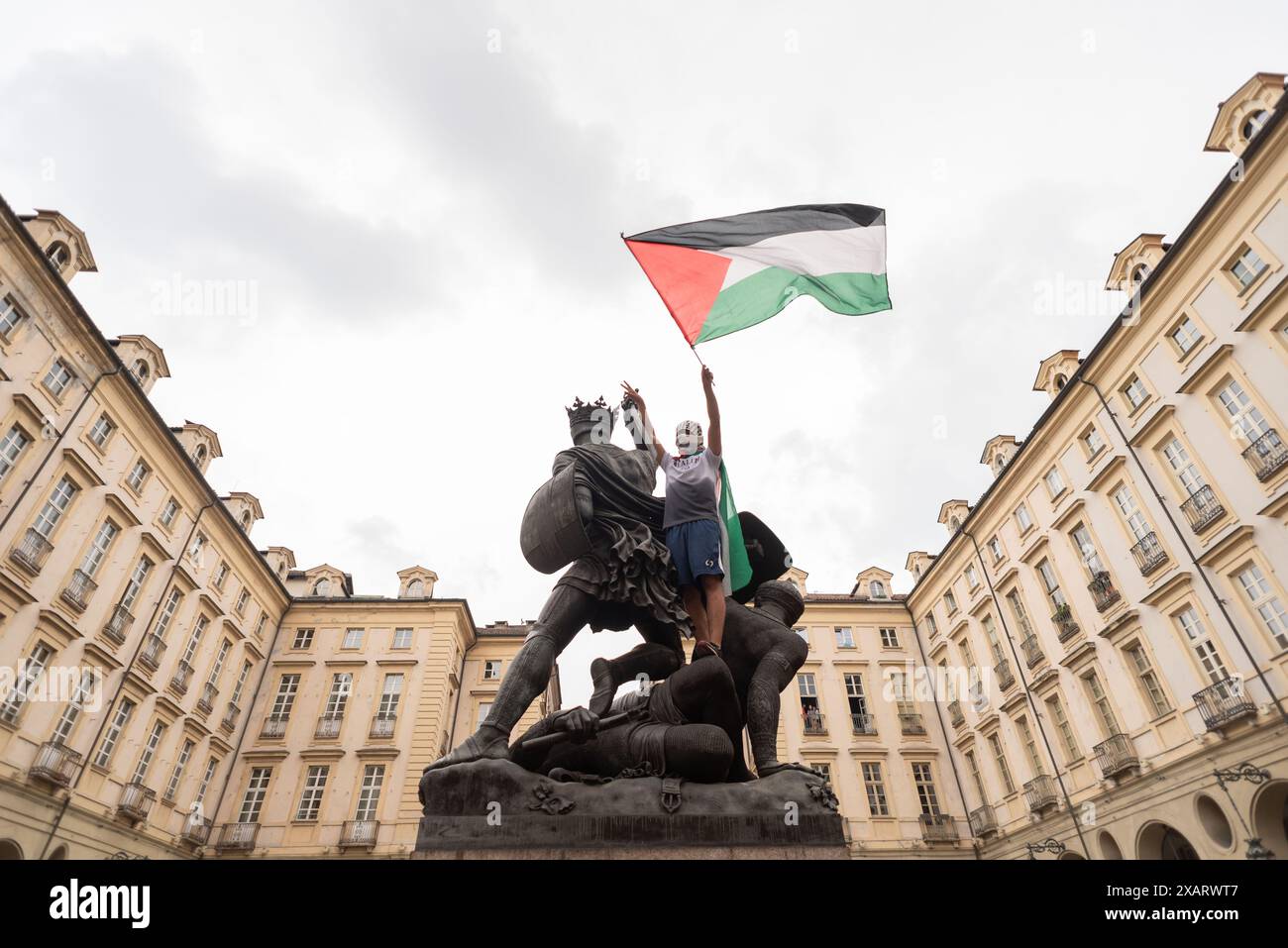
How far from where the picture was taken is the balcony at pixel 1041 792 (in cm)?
2438

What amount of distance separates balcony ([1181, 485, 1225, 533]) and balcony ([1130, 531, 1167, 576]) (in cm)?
131

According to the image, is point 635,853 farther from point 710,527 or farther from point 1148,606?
point 1148,606

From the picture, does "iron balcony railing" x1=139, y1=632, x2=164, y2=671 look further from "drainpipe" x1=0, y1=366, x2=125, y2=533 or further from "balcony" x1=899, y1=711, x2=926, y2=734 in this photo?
"balcony" x1=899, y1=711, x2=926, y2=734

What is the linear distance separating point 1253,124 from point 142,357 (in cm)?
3436

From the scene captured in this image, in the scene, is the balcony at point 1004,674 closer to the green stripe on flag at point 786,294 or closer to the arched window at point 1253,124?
the arched window at point 1253,124

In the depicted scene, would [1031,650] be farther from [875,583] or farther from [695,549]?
[695,549]

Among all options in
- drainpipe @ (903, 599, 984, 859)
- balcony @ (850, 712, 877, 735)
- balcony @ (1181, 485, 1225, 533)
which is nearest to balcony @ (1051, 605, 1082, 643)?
balcony @ (1181, 485, 1225, 533)

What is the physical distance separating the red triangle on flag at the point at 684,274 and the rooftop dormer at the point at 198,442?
28.6m

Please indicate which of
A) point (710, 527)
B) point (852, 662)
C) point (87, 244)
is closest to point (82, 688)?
point (87, 244)

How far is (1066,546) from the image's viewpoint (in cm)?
2420

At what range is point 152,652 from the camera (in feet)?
79.9

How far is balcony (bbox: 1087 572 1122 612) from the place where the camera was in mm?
21828

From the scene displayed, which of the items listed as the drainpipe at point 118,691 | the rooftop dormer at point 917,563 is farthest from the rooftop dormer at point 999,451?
the drainpipe at point 118,691
